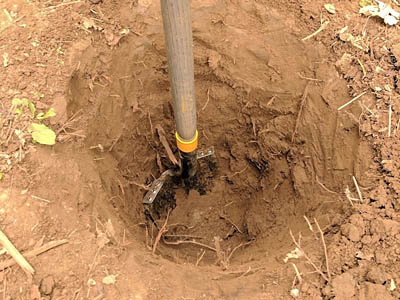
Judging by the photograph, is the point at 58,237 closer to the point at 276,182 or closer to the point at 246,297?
the point at 246,297

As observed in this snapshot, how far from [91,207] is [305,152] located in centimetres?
159

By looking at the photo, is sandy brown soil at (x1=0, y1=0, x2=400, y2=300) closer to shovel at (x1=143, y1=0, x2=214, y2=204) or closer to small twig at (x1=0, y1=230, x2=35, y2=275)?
small twig at (x1=0, y1=230, x2=35, y2=275)

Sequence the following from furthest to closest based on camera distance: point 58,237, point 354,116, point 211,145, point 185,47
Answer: point 211,145 < point 354,116 < point 58,237 < point 185,47

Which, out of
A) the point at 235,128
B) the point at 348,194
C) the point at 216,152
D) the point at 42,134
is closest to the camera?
the point at 42,134

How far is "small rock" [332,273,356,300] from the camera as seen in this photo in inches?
62.3

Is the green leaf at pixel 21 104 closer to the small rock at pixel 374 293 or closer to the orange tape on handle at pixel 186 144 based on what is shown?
the orange tape on handle at pixel 186 144

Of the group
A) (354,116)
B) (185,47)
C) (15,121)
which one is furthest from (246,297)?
(15,121)

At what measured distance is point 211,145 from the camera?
312cm

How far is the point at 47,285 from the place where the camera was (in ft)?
5.19

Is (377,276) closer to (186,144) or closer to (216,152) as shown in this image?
(186,144)

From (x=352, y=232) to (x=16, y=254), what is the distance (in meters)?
1.69

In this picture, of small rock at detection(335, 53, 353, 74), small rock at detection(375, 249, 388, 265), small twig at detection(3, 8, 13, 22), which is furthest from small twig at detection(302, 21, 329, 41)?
small twig at detection(3, 8, 13, 22)

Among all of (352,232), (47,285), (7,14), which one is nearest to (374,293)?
(352,232)

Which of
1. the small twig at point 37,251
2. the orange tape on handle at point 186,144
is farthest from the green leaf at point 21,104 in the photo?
the orange tape on handle at point 186,144
